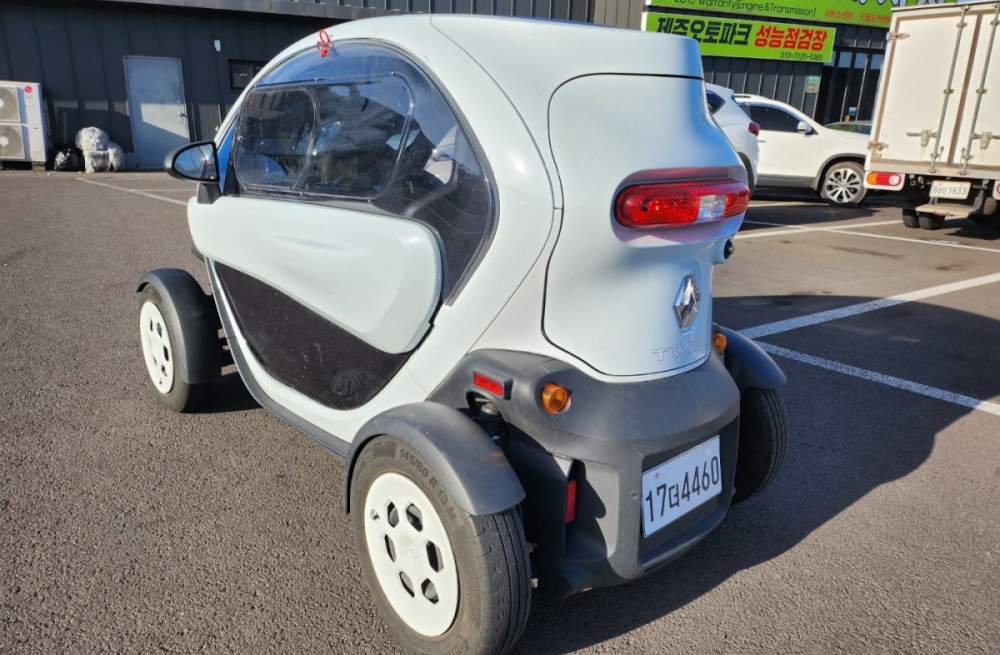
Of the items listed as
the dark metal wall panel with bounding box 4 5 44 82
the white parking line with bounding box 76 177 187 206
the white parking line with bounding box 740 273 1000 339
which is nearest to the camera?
the white parking line with bounding box 740 273 1000 339

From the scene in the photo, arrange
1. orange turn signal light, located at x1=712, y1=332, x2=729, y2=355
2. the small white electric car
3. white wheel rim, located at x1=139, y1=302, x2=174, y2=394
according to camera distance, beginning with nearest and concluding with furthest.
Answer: the small white electric car, orange turn signal light, located at x1=712, y1=332, x2=729, y2=355, white wheel rim, located at x1=139, y1=302, x2=174, y2=394

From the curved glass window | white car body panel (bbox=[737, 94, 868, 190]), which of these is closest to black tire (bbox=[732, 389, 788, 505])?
the curved glass window

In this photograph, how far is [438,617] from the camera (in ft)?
6.51

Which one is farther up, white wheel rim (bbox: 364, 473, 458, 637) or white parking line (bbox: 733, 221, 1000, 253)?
white wheel rim (bbox: 364, 473, 458, 637)

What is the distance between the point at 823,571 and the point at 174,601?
7.14 ft

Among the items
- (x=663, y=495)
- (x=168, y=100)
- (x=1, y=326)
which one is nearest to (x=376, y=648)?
(x=663, y=495)

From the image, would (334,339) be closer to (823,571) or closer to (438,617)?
(438,617)

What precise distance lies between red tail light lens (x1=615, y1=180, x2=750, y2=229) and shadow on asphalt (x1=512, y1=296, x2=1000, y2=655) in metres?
1.24

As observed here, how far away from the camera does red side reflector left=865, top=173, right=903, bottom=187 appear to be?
10.1 m

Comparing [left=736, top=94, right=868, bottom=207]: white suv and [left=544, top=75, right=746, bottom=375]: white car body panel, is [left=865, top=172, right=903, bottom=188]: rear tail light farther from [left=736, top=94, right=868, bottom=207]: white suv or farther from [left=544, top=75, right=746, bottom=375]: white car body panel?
[left=544, top=75, right=746, bottom=375]: white car body panel

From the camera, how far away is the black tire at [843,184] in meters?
12.6

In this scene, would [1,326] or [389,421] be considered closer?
[389,421]

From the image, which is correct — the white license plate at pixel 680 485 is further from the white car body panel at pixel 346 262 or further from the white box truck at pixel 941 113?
the white box truck at pixel 941 113

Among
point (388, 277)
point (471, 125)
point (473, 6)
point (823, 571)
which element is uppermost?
point (473, 6)
